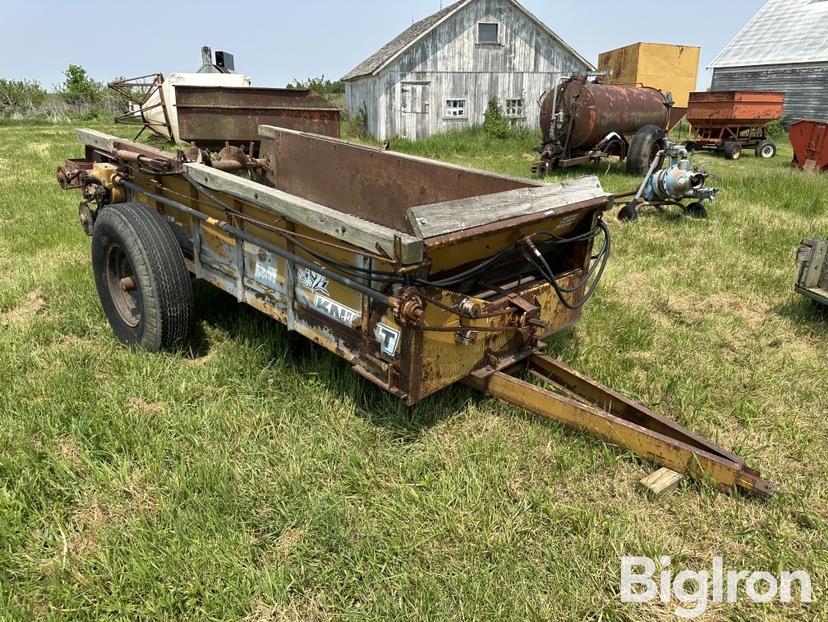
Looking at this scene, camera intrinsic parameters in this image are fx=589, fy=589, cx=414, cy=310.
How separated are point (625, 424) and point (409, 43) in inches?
690

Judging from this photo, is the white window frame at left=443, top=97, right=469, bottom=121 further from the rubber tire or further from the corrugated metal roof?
the corrugated metal roof

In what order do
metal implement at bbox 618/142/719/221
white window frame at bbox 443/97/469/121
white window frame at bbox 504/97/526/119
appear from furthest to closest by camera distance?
white window frame at bbox 504/97/526/119
white window frame at bbox 443/97/469/121
metal implement at bbox 618/142/719/221

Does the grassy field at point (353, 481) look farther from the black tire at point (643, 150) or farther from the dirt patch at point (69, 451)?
the black tire at point (643, 150)

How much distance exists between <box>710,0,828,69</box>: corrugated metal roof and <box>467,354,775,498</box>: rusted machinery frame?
86.3 ft

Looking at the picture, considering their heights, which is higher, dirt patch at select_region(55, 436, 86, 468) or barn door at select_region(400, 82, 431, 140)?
barn door at select_region(400, 82, 431, 140)

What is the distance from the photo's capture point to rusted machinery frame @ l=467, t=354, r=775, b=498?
253 centimetres

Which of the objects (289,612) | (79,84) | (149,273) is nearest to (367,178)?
(149,273)

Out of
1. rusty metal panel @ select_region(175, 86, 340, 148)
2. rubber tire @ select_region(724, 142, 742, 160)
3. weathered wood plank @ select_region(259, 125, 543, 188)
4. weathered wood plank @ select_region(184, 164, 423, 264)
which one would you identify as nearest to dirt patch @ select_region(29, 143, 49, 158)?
rusty metal panel @ select_region(175, 86, 340, 148)

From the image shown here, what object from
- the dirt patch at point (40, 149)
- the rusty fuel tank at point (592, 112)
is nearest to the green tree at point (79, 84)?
the dirt patch at point (40, 149)

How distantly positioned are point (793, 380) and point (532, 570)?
95.2 inches

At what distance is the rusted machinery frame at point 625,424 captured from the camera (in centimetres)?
253

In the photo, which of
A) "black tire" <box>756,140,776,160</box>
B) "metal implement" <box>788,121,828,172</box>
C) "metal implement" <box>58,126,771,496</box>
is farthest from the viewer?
"black tire" <box>756,140,776,160</box>

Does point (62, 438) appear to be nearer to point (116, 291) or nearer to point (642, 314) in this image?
point (116, 291)

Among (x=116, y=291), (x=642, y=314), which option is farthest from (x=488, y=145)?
(x=116, y=291)
